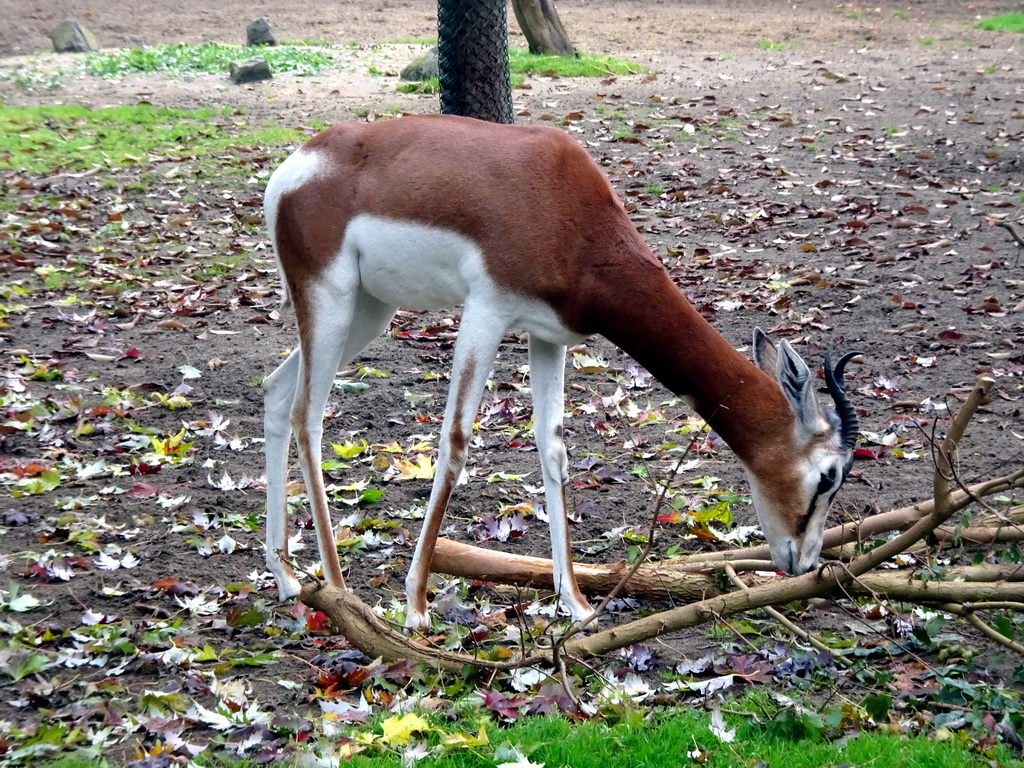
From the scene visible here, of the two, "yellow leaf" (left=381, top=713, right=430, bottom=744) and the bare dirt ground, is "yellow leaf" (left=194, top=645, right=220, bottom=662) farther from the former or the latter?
"yellow leaf" (left=381, top=713, right=430, bottom=744)

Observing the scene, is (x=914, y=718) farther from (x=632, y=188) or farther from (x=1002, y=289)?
(x=632, y=188)

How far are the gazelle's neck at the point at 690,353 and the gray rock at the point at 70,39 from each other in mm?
17921

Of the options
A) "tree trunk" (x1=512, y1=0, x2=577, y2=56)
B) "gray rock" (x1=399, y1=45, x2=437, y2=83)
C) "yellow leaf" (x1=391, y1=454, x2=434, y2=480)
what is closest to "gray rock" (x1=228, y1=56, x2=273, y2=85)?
"gray rock" (x1=399, y1=45, x2=437, y2=83)

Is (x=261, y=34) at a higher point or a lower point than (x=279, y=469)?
lower

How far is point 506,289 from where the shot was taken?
3.92 m

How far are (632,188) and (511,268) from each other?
6.34 meters

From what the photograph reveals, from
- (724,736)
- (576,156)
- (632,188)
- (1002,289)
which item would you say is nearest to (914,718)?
(724,736)

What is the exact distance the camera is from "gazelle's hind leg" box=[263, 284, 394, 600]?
417 centimetres

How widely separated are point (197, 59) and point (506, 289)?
50.9 feet

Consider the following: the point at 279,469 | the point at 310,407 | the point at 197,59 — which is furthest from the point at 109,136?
the point at 310,407

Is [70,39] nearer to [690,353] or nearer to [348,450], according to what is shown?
[348,450]

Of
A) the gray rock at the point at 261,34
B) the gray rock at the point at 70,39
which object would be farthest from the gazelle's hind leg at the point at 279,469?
the gray rock at the point at 70,39

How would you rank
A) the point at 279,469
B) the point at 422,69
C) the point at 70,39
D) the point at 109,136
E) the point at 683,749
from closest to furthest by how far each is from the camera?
the point at 683,749 → the point at 279,469 → the point at 109,136 → the point at 422,69 → the point at 70,39

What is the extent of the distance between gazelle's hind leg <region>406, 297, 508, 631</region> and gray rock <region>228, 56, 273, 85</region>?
42.6ft
